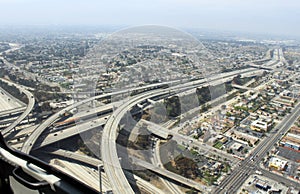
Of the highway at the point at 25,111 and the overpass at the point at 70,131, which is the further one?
the highway at the point at 25,111

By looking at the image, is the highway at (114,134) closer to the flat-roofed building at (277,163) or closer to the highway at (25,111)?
the highway at (25,111)

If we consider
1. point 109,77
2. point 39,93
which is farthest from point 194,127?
point 39,93

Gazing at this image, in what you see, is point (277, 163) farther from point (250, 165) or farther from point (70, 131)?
point (70, 131)

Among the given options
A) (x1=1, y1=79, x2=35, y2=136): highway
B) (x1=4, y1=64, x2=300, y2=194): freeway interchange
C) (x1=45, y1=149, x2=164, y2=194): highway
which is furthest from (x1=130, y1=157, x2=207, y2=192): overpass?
(x1=1, y1=79, x2=35, y2=136): highway

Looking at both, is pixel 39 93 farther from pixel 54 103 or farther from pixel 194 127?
pixel 194 127

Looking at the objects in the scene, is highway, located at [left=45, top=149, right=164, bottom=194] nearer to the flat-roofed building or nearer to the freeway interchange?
the freeway interchange

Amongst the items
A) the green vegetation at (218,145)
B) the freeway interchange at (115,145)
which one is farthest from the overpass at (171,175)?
the green vegetation at (218,145)

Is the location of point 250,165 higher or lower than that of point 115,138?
lower

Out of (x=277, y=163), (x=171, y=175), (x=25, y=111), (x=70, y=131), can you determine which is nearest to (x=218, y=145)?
(x=277, y=163)
